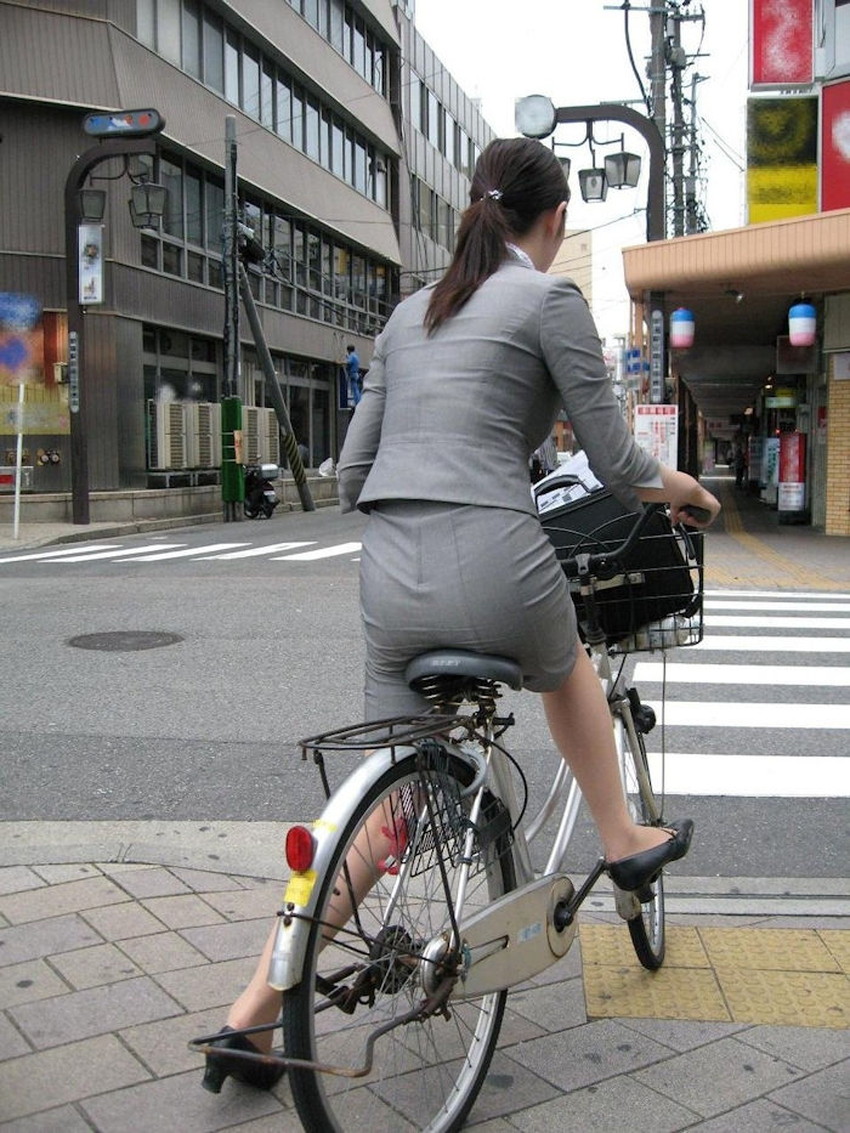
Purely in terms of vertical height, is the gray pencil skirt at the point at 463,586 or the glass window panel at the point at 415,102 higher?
the glass window panel at the point at 415,102

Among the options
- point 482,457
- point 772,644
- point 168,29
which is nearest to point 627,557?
point 482,457

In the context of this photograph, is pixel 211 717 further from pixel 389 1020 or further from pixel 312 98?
pixel 312 98

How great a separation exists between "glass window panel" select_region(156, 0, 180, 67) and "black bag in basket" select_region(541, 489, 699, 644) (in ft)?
80.8

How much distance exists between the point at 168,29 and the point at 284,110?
7.17 meters

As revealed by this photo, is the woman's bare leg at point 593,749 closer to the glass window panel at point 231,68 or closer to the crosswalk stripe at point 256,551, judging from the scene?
the crosswalk stripe at point 256,551

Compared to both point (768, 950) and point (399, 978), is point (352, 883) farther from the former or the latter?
point (768, 950)

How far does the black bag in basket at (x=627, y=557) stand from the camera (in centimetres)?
292

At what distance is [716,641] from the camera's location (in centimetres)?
899

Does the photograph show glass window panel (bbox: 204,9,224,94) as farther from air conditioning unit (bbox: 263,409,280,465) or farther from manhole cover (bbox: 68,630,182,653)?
manhole cover (bbox: 68,630,182,653)

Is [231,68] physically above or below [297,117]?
below

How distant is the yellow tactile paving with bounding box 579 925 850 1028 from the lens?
3068 millimetres

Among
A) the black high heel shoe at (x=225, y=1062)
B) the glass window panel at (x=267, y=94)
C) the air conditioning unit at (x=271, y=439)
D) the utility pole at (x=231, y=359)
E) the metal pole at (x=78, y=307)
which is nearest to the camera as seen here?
the black high heel shoe at (x=225, y=1062)

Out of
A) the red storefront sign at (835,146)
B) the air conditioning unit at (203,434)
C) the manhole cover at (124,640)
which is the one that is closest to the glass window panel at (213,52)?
the air conditioning unit at (203,434)

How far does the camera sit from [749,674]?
25.5 feet
